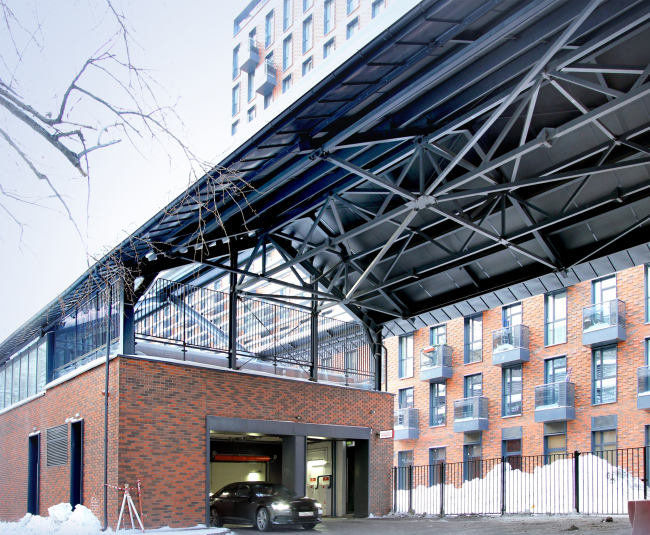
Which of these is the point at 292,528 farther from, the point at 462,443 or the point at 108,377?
the point at 462,443

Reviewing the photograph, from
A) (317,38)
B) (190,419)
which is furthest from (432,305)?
(317,38)

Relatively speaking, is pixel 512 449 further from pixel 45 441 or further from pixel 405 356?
pixel 45 441

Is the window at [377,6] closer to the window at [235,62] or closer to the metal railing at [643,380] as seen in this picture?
the window at [235,62]

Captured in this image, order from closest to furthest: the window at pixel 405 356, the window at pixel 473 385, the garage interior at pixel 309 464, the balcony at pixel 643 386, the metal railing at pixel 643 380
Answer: the garage interior at pixel 309 464
the balcony at pixel 643 386
the metal railing at pixel 643 380
the window at pixel 473 385
the window at pixel 405 356

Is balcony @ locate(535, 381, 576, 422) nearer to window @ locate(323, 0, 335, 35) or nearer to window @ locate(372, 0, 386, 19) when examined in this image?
window @ locate(372, 0, 386, 19)

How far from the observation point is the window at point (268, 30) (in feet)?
204

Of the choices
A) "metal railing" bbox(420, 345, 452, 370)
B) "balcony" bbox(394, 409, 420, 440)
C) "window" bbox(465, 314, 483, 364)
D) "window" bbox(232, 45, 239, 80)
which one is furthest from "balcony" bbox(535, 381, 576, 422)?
"window" bbox(232, 45, 239, 80)

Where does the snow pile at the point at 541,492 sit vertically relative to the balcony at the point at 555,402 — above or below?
below

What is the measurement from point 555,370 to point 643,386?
5.52 meters

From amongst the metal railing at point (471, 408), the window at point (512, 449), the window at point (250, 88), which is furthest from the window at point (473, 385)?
the window at point (250, 88)

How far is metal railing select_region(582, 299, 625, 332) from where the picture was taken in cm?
3228

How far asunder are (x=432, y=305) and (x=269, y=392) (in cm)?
619

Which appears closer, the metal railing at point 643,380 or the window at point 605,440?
the metal railing at point 643,380

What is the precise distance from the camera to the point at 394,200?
18406 millimetres
